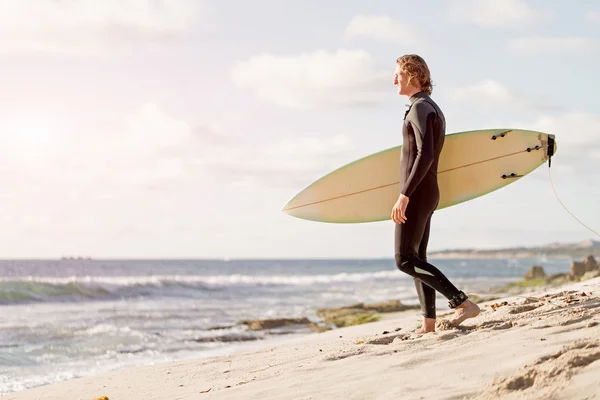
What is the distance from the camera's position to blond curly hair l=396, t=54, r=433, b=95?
379 cm

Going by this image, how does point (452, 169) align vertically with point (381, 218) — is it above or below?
above

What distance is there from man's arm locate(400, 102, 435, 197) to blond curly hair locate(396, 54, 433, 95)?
0.22 m

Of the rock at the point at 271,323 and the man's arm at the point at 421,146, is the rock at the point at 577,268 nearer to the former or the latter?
the rock at the point at 271,323

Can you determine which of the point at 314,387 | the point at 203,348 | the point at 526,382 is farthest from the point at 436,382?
the point at 203,348

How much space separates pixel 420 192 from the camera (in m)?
3.70

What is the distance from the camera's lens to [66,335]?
9148 mm

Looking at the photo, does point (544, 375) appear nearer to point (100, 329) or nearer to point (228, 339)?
point (228, 339)

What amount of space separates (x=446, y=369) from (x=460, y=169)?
2.43m

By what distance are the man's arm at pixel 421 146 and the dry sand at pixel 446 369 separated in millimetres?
823

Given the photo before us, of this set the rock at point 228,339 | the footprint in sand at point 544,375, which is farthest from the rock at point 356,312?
the footprint in sand at point 544,375

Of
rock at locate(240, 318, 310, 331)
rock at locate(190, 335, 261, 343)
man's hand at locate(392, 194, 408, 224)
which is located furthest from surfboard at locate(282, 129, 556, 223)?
rock at locate(240, 318, 310, 331)

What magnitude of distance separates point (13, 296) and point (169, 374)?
13896 millimetres

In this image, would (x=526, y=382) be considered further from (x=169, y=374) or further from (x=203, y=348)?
(x=203, y=348)

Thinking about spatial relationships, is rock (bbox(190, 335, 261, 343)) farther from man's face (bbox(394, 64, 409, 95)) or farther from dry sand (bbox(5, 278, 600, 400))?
man's face (bbox(394, 64, 409, 95))
